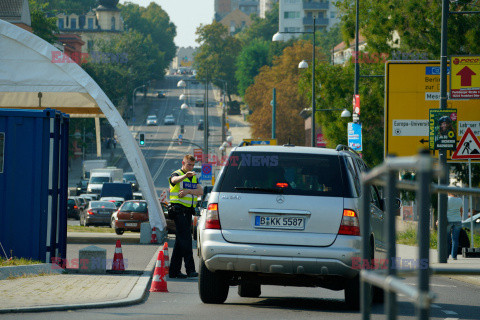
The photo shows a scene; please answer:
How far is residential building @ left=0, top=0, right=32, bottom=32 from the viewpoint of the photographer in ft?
261

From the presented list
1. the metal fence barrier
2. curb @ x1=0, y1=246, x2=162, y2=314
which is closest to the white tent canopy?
curb @ x1=0, y1=246, x2=162, y2=314

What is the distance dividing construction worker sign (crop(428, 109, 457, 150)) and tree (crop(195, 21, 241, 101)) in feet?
449

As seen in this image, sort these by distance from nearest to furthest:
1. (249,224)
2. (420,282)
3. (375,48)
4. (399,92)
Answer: (420,282), (249,224), (399,92), (375,48)

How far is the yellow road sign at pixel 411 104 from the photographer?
Answer: 26.5 metres

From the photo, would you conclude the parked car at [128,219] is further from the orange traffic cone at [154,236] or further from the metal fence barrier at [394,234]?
the metal fence barrier at [394,234]

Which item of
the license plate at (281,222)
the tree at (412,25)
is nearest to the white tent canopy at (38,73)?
the tree at (412,25)

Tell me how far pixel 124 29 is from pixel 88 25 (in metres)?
16.0

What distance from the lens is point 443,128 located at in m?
20.9

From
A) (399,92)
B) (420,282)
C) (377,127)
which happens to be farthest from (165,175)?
(420,282)

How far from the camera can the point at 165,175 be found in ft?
320

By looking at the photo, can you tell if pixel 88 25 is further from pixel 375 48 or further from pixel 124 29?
pixel 375 48

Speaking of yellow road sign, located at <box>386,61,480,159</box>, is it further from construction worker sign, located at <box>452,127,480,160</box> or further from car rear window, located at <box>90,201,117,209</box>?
car rear window, located at <box>90,201,117,209</box>

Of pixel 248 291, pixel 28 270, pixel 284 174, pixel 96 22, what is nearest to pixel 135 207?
pixel 28 270

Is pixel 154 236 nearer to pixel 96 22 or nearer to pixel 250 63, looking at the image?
pixel 250 63
